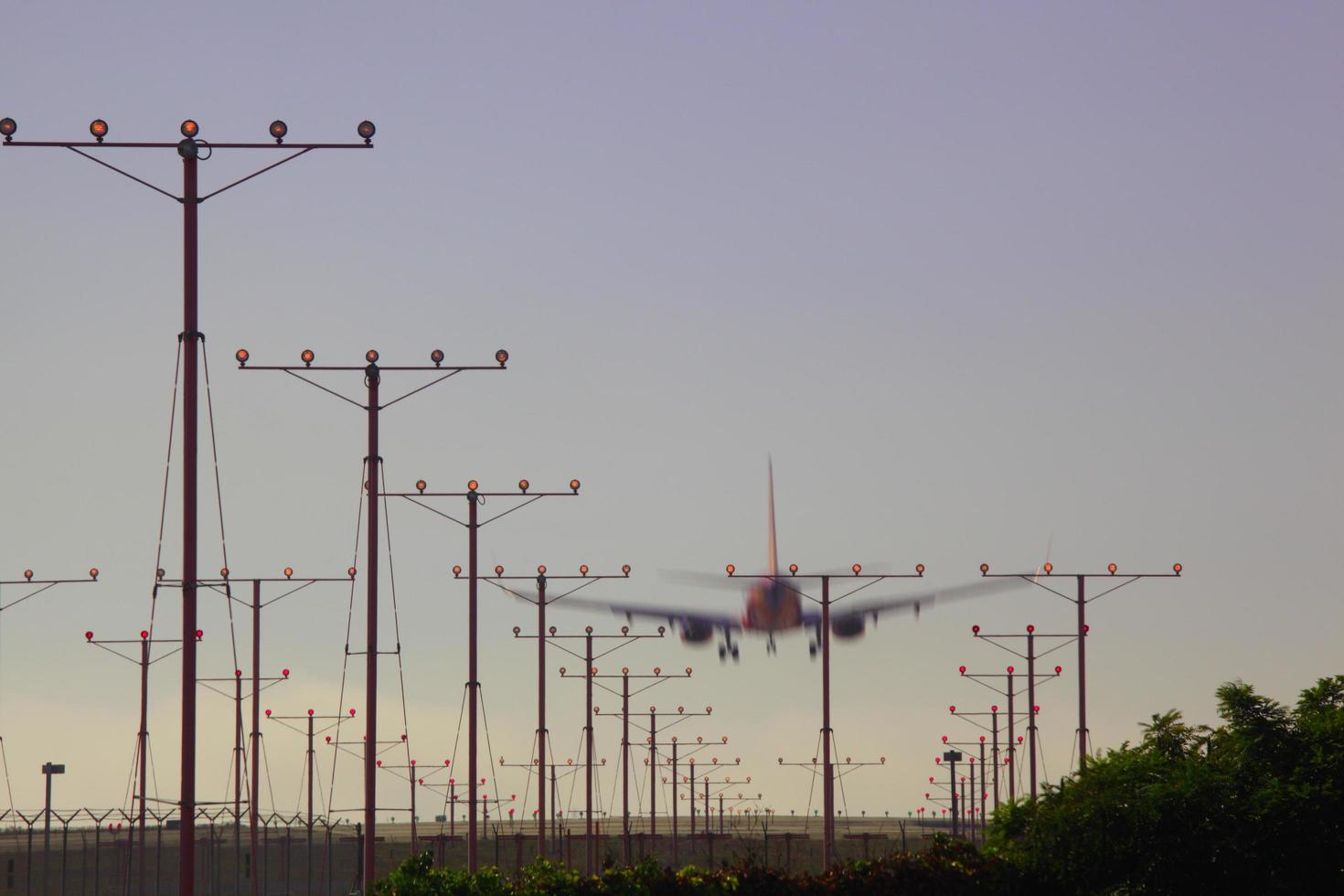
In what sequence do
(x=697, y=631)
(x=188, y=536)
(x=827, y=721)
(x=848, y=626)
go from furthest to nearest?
(x=697, y=631), (x=848, y=626), (x=827, y=721), (x=188, y=536)

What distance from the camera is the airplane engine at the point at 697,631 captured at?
165 metres

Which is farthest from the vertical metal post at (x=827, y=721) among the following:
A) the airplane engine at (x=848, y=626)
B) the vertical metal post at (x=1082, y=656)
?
the airplane engine at (x=848, y=626)

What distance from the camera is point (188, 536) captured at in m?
31.6

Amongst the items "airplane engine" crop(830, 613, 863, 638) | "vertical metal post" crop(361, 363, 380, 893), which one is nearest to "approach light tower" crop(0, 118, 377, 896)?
"vertical metal post" crop(361, 363, 380, 893)

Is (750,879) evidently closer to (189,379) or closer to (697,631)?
(189,379)

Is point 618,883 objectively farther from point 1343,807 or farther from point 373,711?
point 1343,807

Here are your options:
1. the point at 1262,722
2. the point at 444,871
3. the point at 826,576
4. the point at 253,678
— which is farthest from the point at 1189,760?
the point at 253,678

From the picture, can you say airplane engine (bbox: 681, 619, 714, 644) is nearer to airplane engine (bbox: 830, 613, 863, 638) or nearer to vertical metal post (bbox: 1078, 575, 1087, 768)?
airplane engine (bbox: 830, 613, 863, 638)

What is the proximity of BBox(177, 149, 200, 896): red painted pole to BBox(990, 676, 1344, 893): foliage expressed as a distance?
68.9ft

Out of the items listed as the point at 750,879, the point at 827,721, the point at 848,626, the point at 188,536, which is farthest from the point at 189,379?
the point at 848,626

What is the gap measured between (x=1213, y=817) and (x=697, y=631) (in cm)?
11887

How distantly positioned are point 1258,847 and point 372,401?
805 inches

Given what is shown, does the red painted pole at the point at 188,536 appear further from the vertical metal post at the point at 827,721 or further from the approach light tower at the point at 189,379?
the vertical metal post at the point at 827,721

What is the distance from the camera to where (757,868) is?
47.8 meters
